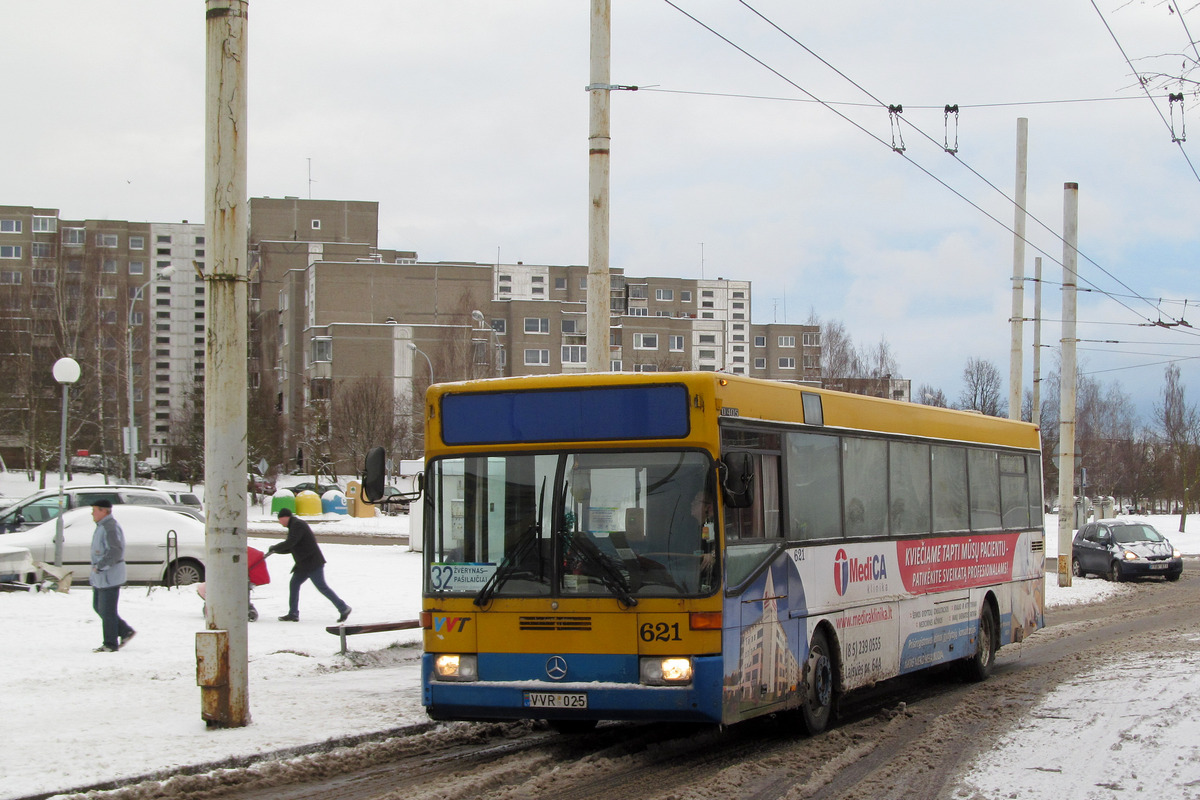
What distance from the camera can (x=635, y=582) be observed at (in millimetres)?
8500

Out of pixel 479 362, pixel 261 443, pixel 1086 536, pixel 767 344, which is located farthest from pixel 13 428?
pixel 767 344

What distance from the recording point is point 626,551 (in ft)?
Result: 28.1

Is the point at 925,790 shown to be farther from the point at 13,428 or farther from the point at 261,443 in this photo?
the point at 13,428

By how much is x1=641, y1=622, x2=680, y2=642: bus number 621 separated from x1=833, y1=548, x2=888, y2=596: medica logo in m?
2.60

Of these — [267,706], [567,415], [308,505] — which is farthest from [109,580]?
[308,505]

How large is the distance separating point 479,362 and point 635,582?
6416cm

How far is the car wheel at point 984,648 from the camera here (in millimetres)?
13898

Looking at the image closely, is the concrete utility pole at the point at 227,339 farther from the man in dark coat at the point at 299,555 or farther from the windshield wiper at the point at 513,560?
the man in dark coat at the point at 299,555

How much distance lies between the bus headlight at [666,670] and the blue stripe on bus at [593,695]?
0.13 feet

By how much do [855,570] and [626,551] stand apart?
10.5ft

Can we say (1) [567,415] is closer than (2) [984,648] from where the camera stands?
Yes

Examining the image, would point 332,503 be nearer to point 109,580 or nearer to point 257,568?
point 257,568

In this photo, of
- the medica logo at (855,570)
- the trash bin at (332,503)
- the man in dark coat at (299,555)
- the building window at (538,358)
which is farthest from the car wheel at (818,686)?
the building window at (538,358)

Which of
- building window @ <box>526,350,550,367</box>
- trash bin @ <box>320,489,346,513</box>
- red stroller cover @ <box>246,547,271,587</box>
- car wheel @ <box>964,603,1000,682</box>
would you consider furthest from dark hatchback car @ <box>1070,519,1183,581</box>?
building window @ <box>526,350,550,367</box>
